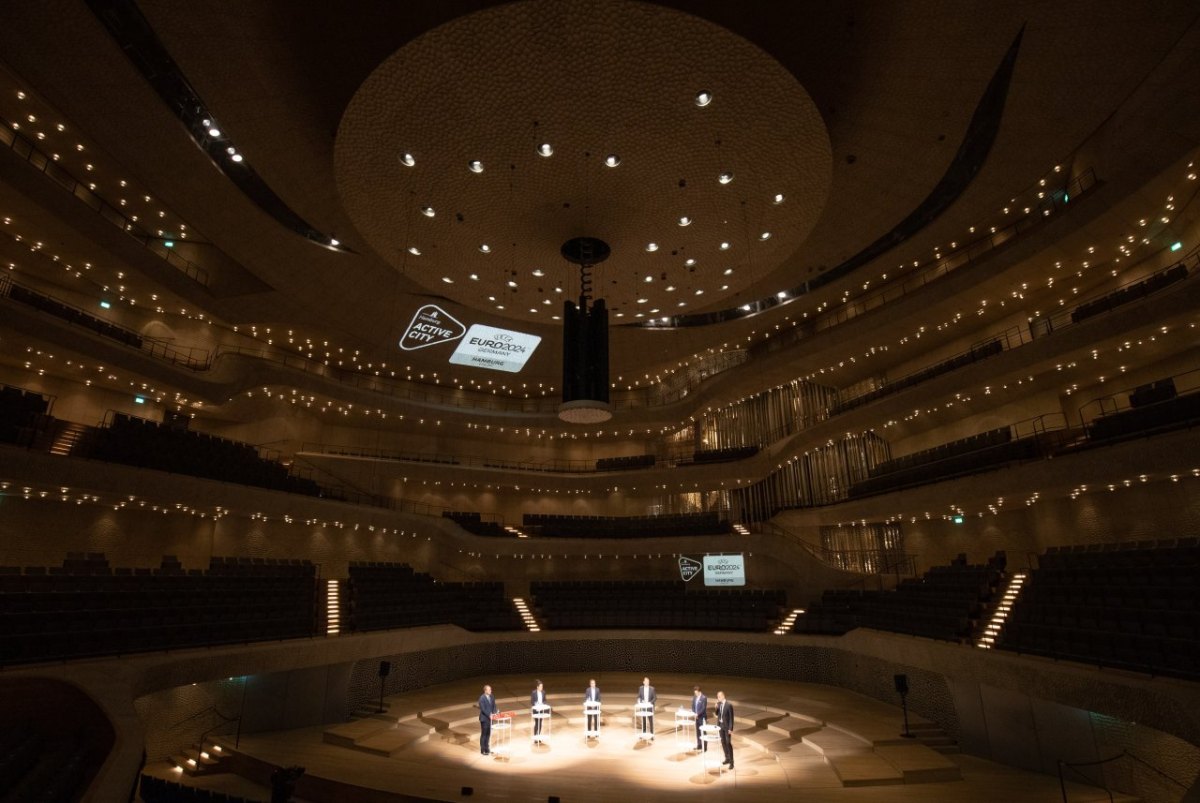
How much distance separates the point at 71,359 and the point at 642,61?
17.2 metres

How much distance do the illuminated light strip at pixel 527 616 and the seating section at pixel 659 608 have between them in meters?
0.28

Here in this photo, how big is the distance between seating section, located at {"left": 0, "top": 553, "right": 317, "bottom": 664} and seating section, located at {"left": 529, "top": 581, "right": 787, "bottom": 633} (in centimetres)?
800

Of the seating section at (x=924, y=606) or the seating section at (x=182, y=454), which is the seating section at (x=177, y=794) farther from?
the seating section at (x=924, y=606)

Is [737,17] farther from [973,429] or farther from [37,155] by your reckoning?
[37,155]

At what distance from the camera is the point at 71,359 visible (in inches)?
626

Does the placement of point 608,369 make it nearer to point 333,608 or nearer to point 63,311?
point 333,608

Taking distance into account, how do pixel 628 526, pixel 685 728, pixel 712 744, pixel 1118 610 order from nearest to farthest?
pixel 1118 610, pixel 712 744, pixel 685 728, pixel 628 526

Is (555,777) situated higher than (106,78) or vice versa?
(106,78)

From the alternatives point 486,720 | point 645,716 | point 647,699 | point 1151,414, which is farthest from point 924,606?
point 486,720

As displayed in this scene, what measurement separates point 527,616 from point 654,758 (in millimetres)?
9742

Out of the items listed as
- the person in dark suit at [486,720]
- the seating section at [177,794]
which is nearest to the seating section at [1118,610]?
the person in dark suit at [486,720]

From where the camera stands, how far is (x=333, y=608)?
1619 cm

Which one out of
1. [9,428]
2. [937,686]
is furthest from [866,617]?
[9,428]

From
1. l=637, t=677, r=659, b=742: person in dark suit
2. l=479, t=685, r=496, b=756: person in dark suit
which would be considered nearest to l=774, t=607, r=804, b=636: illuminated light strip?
l=637, t=677, r=659, b=742: person in dark suit
